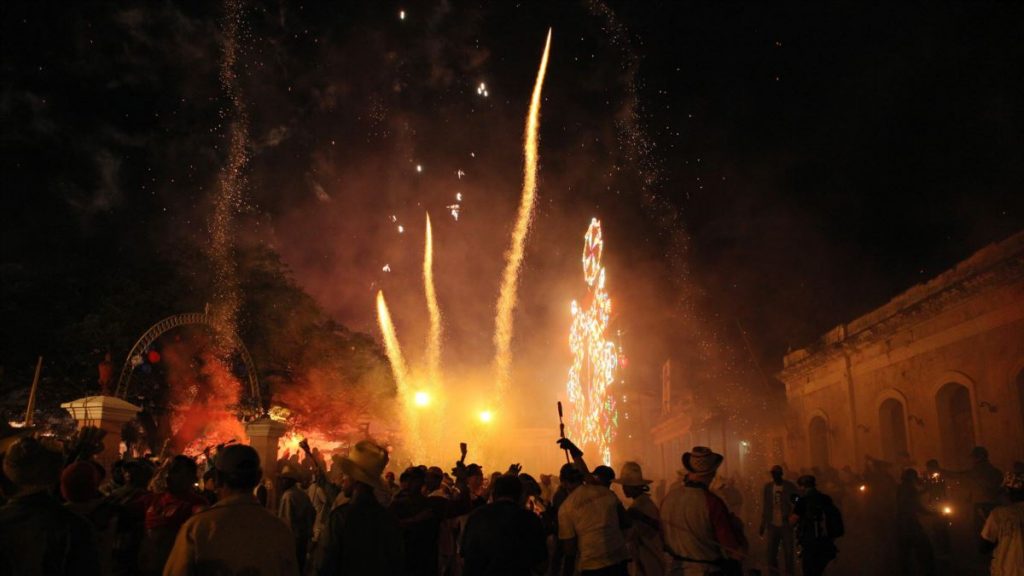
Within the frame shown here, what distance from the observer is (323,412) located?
31.2 m

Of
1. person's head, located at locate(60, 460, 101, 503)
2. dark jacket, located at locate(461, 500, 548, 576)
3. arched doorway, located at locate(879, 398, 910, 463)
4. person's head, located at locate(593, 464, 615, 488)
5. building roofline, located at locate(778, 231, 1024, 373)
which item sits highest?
building roofline, located at locate(778, 231, 1024, 373)

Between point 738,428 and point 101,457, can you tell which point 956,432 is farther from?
point 101,457

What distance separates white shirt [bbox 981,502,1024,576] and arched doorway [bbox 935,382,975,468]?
30.9ft

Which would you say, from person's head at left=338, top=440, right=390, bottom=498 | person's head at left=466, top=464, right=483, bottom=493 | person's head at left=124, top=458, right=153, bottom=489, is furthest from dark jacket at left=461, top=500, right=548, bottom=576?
person's head at left=466, top=464, right=483, bottom=493

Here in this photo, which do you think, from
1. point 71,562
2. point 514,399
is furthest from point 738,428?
point 514,399

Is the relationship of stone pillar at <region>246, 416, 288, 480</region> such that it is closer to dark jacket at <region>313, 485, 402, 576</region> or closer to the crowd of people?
the crowd of people

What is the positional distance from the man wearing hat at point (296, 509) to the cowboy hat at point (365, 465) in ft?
11.1

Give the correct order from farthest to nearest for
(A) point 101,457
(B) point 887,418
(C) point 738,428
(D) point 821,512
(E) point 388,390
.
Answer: (E) point 388,390, (C) point 738,428, (B) point 887,418, (A) point 101,457, (D) point 821,512

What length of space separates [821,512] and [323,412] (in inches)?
995

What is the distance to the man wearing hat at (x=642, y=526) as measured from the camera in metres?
7.14

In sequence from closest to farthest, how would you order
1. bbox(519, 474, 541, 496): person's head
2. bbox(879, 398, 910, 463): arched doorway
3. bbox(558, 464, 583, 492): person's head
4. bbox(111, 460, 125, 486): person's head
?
bbox(558, 464, 583, 492): person's head
bbox(111, 460, 125, 486): person's head
bbox(519, 474, 541, 496): person's head
bbox(879, 398, 910, 463): arched doorway

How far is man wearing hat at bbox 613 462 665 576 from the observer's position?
7.14m

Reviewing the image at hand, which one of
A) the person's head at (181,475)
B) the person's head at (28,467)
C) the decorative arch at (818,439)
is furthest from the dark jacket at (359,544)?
the decorative arch at (818,439)

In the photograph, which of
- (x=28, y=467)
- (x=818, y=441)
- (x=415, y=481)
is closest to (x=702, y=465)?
(x=415, y=481)
